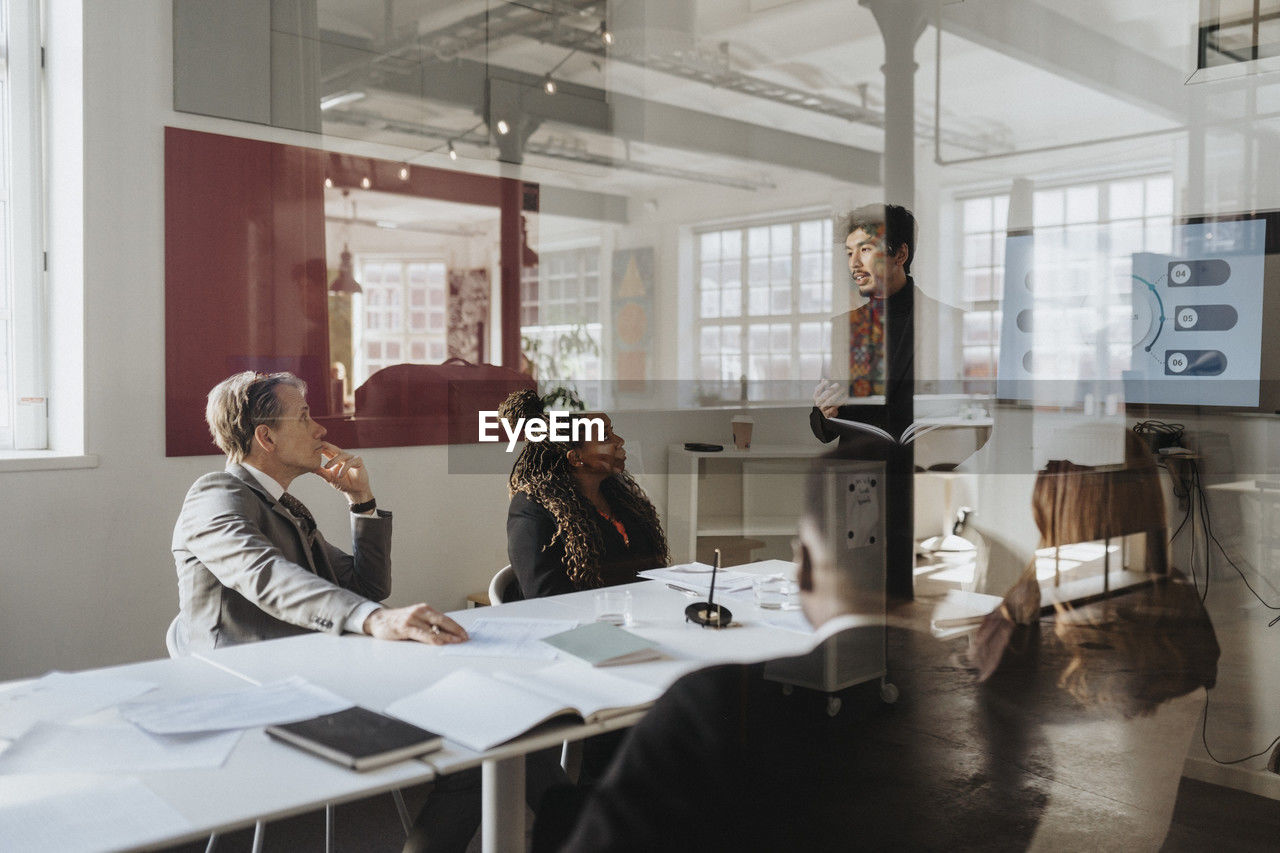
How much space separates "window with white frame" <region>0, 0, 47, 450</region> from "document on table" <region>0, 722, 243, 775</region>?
1457mm

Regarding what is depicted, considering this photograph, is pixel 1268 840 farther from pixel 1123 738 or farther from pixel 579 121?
pixel 579 121

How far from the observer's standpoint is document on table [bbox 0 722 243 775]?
3.09 feet

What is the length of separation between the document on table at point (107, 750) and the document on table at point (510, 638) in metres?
0.44

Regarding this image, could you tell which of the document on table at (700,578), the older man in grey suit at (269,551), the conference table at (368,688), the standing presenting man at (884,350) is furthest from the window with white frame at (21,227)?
the standing presenting man at (884,350)

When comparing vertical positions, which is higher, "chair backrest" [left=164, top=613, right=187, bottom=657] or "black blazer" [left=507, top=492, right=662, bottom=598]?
"black blazer" [left=507, top=492, right=662, bottom=598]

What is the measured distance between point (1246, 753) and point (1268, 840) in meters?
0.18

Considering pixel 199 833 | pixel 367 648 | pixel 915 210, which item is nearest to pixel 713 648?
pixel 367 648

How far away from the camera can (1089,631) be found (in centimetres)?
184

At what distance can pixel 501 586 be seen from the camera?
2.02m

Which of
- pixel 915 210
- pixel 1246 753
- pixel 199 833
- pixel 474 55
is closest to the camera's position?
pixel 199 833

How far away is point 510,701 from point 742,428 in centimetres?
152

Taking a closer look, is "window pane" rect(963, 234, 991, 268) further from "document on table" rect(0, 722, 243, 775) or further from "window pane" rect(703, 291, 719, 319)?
"document on table" rect(0, 722, 243, 775)

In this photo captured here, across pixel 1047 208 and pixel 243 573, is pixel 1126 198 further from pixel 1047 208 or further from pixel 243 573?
pixel 243 573

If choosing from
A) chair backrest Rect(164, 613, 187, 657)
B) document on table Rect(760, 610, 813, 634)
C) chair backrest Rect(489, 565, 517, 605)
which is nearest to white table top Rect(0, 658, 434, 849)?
chair backrest Rect(164, 613, 187, 657)
